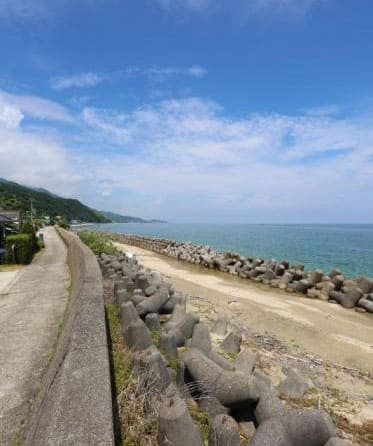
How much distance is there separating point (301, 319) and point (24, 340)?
7581mm

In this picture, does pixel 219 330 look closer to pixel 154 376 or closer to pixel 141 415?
pixel 154 376

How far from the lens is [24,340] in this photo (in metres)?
5.46

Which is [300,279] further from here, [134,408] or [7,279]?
[134,408]

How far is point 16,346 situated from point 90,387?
11.3 feet

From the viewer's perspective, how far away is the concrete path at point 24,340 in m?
3.42

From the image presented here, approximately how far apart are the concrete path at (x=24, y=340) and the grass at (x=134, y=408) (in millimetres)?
1000

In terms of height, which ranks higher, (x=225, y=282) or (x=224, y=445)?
(x=224, y=445)

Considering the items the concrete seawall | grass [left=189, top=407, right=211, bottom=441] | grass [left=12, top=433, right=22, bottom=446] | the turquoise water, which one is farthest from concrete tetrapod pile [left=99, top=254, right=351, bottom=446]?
the turquoise water

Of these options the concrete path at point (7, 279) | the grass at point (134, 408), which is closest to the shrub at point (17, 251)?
the concrete path at point (7, 279)

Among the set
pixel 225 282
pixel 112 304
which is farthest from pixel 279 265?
pixel 112 304

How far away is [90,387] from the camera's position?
2.50 meters

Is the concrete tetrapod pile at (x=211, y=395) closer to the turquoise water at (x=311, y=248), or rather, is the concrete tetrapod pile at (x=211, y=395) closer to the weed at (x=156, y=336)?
the weed at (x=156, y=336)

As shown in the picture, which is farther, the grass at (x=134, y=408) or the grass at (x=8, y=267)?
the grass at (x=8, y=267)

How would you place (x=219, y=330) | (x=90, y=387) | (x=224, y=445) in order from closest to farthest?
1. (x=90, y=387)
2. (x=224, y=445)
3. (x=219, y=330)
